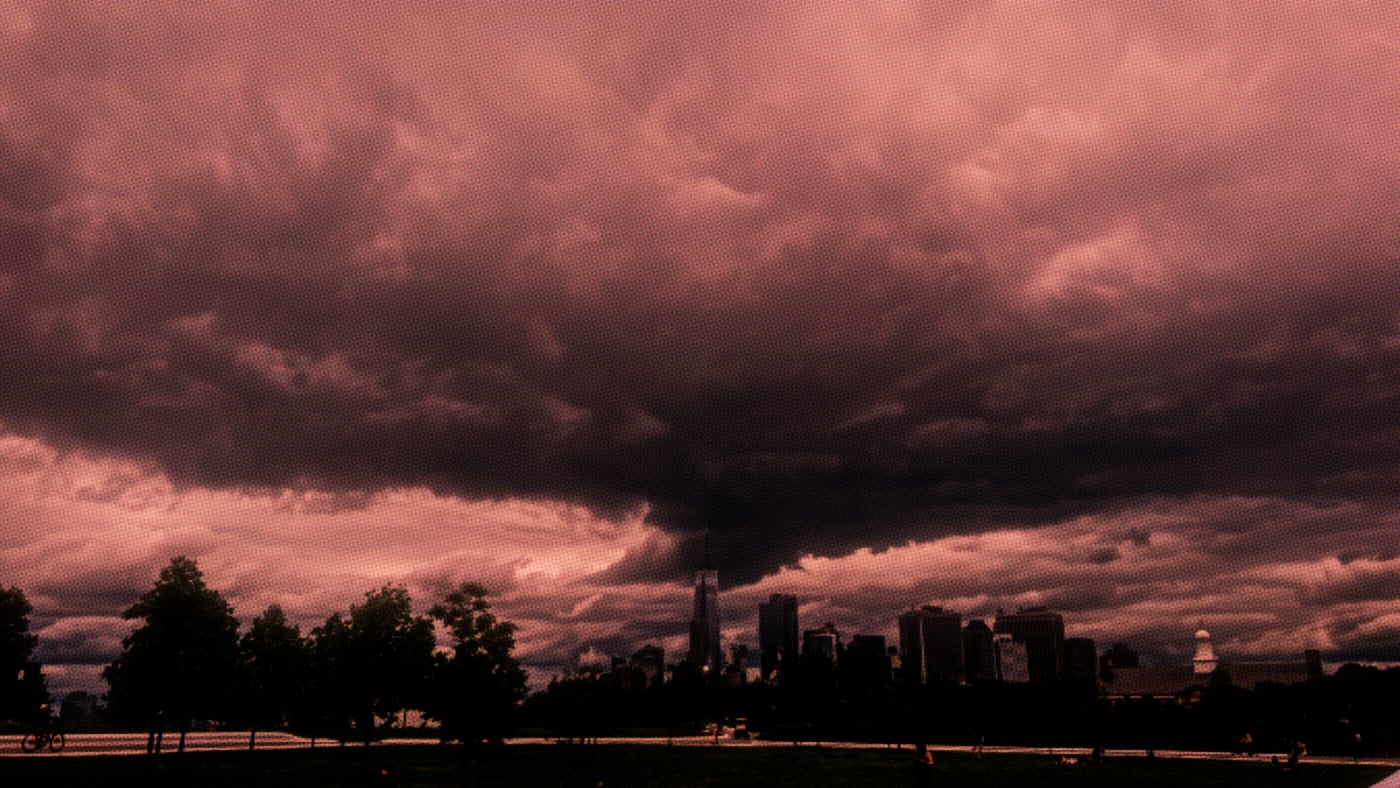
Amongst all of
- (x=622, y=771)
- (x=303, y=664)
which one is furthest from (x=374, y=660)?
(x=303, y=664)

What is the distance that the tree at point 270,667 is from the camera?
2965 inches

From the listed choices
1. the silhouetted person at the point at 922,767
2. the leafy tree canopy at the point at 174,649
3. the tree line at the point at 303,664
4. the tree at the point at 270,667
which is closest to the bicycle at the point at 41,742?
the tree line at the point at 303,664

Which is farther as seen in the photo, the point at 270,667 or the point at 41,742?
the point at 270,667

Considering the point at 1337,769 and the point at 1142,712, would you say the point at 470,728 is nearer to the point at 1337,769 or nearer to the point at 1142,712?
the point at 1337,769

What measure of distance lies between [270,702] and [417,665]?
2525 cm

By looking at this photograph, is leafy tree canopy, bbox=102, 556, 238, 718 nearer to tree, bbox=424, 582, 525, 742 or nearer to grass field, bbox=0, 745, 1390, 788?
grass field, bbox=0, 745, 1390, 788

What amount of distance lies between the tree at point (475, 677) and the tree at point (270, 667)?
17.1 meters

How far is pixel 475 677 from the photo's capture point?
2530 inches

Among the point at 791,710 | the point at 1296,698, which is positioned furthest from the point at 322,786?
the point at 1296,698

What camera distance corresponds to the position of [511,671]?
68.2 metres

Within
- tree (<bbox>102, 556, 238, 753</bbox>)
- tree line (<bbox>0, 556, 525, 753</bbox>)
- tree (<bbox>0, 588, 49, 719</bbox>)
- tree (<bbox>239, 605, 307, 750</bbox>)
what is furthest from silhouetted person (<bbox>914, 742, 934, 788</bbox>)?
tree (<bbox>239, 605, 307, 750</bbox>)

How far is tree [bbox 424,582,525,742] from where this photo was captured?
63844 mm

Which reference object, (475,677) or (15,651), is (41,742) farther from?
(475,677)

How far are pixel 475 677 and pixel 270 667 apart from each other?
888 inches
